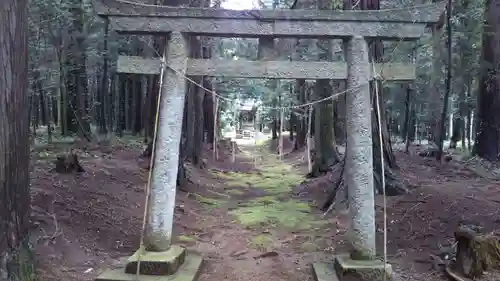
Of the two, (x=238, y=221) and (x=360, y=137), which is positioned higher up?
(x=360, y=137)

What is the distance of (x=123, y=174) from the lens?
39.0ft

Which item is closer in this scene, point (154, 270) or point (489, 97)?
point (154, 270)

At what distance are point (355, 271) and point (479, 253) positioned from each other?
4.67 ft

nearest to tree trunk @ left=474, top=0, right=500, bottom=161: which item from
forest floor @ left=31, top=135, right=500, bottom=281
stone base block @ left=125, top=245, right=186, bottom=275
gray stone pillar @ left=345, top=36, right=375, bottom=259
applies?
forest floor @ left=31, top=135, right=500, bottom=281

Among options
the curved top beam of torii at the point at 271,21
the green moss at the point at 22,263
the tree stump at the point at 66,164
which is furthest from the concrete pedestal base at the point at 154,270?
the tree stump at the point at 66,164

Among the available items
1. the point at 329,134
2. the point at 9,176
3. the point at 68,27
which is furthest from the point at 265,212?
the point at 68,27

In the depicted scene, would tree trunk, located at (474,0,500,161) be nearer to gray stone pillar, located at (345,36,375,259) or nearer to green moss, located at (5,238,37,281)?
gray stone pillar, located at (345,36,375,259)

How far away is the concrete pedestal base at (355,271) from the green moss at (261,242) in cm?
184

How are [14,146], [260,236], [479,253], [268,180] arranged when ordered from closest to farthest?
[14,146] < [479,253] < [260,236] < [268,180]

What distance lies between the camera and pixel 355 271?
595 centimetres

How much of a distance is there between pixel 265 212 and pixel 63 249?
5260mm

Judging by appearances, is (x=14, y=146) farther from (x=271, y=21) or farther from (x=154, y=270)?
(x=271, y=21)

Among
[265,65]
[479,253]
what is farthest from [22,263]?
[479,253]

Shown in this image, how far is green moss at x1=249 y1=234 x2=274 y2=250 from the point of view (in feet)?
27.1
